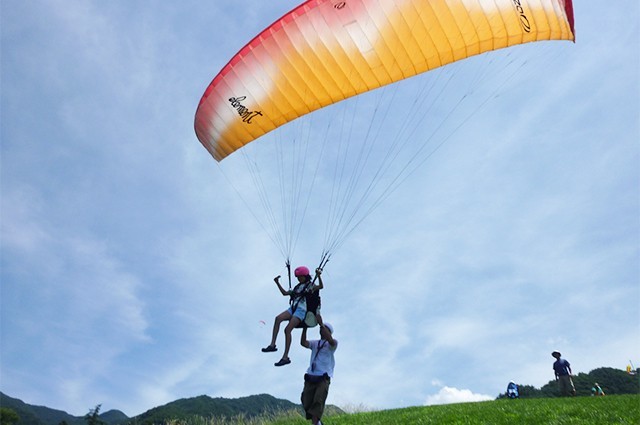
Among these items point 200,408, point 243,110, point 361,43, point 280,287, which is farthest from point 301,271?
point 200,408

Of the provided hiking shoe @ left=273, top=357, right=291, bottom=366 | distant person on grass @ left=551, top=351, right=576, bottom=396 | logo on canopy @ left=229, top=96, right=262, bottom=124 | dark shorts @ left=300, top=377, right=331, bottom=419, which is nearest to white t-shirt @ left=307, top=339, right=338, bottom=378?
dark shorts @ left=300, top=377, right=331, bottom=419

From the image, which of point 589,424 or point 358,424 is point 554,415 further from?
point 358,424

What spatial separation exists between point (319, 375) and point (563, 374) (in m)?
12.6

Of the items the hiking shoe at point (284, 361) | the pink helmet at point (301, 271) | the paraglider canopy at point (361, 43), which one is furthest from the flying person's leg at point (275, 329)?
the paraglider canopy at point (361, 43)

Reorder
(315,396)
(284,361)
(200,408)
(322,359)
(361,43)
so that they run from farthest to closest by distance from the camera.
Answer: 1. (200,408)
2. (361,43)
3. (284,361)
4. (322,359)
5. (315,396)

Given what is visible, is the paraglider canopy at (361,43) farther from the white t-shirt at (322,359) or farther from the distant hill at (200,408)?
the distant hill at (200,408)

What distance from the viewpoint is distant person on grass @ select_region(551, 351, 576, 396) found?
1584 cm

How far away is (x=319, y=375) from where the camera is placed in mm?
6828

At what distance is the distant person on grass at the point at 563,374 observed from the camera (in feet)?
52.0

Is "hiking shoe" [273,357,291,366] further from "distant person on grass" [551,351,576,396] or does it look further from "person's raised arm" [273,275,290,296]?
"distant person on grass" [551,351,576,396]

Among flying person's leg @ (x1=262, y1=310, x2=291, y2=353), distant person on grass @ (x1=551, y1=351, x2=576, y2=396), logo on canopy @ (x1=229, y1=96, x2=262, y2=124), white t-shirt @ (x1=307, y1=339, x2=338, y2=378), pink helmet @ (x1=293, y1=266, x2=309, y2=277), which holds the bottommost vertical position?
white t-shirt @ (x1=307, y1=339, x2=338, y2=378)

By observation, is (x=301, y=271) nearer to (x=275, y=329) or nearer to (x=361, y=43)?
(x=275, y=329)

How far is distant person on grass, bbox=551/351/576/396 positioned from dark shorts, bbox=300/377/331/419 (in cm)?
1229

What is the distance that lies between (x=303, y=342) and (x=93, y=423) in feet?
76.5
